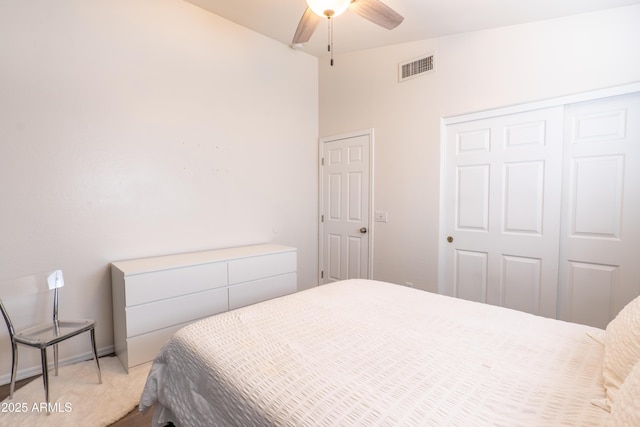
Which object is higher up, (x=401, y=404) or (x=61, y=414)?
(x=401, y=404)

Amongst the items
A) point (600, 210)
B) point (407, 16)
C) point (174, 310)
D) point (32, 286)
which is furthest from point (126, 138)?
point (600, 210)

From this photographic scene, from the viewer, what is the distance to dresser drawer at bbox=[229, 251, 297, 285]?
2.61 meters

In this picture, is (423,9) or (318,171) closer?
(423,9)

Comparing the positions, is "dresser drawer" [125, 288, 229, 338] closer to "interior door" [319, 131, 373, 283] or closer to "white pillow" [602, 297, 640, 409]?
"interior door" [319, 131, 373, 283]

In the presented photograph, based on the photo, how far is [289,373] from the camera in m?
1.01

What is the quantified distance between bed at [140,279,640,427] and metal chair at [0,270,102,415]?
33.5 inches

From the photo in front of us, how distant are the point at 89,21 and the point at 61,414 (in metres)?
2.65

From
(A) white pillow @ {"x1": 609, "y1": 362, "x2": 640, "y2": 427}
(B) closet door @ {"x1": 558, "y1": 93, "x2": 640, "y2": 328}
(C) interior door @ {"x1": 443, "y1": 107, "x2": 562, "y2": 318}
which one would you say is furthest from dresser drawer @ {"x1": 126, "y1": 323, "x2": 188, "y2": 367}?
(B) closet door @ {"x1": 558, "y1": 93, "x2": 640, "y2": 328}

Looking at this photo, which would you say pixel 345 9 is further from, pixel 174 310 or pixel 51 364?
pixel 51 364

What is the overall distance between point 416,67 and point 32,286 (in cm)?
355

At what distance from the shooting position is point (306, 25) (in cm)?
202

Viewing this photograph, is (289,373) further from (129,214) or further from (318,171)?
(318,171)

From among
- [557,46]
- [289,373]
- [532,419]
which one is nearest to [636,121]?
[557,46]

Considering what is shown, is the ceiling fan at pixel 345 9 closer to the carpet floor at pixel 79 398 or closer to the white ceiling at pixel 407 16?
the white ceiling at pixel 407 16
